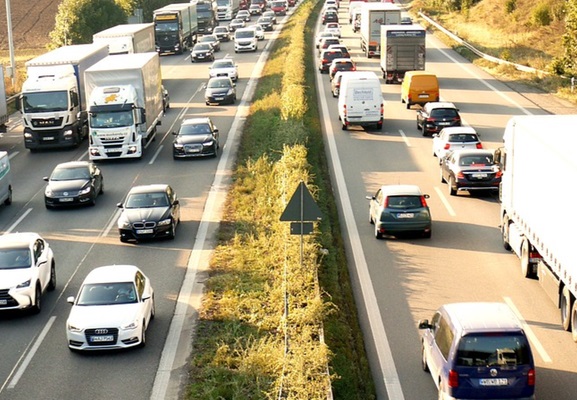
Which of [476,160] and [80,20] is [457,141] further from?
[80,20]

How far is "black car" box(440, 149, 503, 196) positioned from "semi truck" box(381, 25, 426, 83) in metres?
25.9

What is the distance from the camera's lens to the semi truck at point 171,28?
3095 inches

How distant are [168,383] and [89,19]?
62365 mm

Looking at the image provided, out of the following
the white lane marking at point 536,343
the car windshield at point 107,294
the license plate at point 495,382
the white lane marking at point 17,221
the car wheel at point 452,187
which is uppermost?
the license plate at point 495,382

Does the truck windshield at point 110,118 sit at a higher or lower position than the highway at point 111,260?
higher

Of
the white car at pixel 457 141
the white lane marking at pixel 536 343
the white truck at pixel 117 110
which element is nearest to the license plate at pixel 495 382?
the white lane marking at pixel 536 343

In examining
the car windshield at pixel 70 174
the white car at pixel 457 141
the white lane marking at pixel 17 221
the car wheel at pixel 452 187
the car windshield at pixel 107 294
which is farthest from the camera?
the white car at pixel 457 141

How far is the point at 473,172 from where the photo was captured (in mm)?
32031

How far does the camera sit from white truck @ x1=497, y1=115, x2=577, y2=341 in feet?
65.1

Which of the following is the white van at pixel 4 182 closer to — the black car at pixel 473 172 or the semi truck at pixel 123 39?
the black car at pixel 473 172

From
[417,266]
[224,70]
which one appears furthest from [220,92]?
[417,266]

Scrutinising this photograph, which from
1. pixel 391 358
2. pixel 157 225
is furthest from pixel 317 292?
pixel 157 225

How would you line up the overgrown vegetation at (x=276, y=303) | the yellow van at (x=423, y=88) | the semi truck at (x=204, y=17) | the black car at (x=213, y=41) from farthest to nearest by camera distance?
1. the semi truck at (x=204, y=17)
2. the black car at (x=213, y=41)
3. the yellow van at (x=423, y=88)
4. the overgrown vegetation at (x=276, y=303)

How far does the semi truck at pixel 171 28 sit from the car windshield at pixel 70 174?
151 feet
